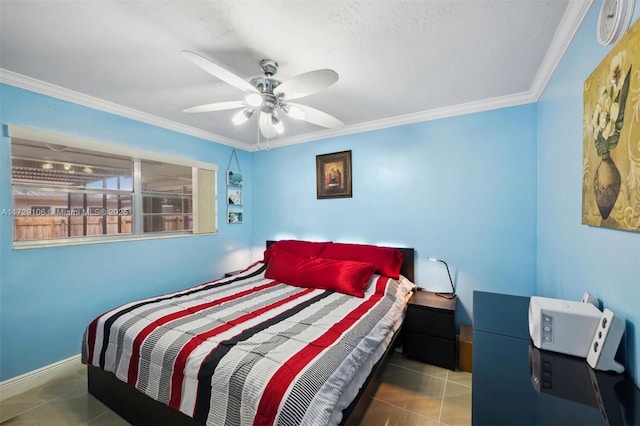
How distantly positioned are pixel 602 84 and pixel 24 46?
10.4 feet

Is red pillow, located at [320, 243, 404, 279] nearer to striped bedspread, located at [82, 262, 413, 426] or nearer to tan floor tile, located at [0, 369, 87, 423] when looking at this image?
striped bedspread, located at [82, 262, 413, 426]

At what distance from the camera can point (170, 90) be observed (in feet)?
7.43

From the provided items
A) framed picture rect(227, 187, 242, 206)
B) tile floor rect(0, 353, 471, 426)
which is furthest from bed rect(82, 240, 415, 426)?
framed picture rect(227, 187, 242, 206)

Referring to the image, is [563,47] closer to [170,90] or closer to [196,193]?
[170,90]

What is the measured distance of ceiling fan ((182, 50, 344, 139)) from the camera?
1.47m

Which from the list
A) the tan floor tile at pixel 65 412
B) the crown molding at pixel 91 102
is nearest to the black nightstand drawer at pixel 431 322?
the tan floor tile at pixel 65 412

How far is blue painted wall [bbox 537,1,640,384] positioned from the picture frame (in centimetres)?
346

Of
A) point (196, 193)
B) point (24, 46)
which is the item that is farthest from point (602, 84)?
point (196, 193)

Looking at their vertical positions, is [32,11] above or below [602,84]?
above

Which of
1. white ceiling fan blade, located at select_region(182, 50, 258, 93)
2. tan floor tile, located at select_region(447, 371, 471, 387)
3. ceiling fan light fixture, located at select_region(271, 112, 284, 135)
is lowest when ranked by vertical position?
tan floor tile, located at select_region(447, 371, 471, 387)

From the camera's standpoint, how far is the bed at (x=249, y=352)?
1195mm

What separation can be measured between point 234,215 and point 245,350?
104 inches

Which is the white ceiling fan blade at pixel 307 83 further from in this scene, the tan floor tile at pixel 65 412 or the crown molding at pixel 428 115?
the tan floor tile at pixel 65 412

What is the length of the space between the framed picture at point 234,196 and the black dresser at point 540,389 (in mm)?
3312
